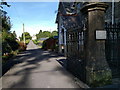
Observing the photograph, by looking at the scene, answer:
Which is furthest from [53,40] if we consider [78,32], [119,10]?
[78,32]

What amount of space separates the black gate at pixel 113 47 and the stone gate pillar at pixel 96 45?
0.93 meters

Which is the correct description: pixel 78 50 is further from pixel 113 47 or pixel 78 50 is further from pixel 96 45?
pixel 113 47

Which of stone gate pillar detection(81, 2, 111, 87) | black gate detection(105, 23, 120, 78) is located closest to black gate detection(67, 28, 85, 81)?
stone gate pillar detection(81, 2, 111, 87)

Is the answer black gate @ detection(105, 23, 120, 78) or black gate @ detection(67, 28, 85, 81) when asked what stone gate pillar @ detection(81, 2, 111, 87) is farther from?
black gate @ detection(105, 23, 120, 78)

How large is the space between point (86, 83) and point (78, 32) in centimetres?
236

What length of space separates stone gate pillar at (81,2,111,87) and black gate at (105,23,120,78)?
3.07 ft

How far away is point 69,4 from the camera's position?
819 inches

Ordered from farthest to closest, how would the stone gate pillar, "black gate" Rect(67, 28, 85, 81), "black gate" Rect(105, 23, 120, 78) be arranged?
"black gate" Rect(105, 23, 120, 78) → "black gate" Rect(67, 28, 85, 81) → the stone gate pillar

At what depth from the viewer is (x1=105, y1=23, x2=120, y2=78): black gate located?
6456 mm

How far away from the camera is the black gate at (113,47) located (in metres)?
6.46

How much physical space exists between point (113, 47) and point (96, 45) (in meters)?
1.88

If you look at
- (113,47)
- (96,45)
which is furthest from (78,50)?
(113,47)

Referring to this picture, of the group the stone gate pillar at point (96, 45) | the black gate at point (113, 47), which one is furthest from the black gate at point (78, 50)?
the black gate at point (113, 47)

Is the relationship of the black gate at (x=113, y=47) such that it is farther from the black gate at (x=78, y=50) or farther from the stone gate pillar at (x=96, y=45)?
the black gate at (x=78, y=50)
